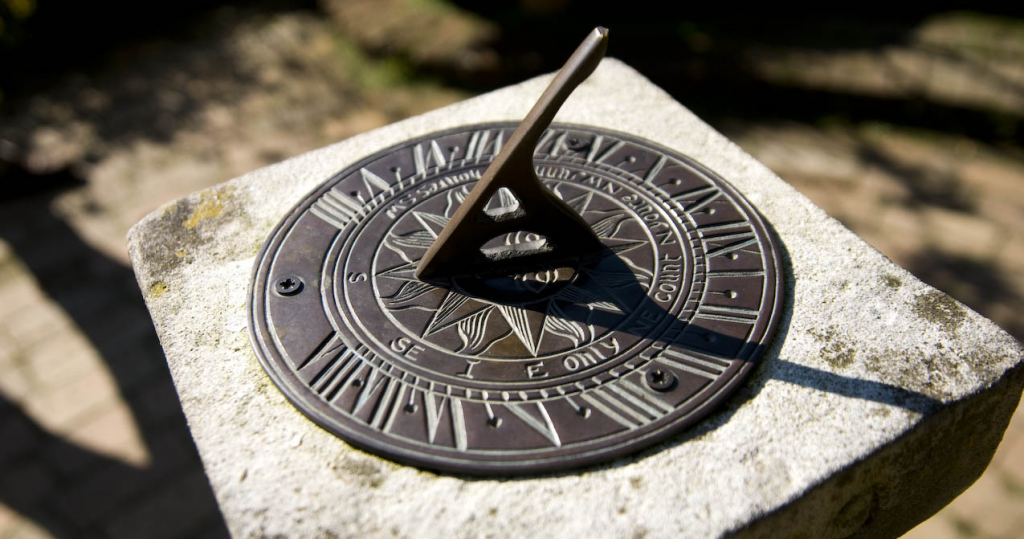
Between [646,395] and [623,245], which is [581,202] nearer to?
[623,245]

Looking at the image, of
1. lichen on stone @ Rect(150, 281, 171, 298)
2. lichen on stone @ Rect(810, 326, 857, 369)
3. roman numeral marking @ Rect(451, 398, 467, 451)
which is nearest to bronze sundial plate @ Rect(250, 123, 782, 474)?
roman numeral marking @ Rect(451, 398, 467, 451)

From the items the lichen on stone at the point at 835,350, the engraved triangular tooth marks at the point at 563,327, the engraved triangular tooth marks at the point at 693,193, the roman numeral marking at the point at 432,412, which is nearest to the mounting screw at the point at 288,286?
the roman numeral marking at the point at 432,412

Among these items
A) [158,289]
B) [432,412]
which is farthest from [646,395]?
[158,289]

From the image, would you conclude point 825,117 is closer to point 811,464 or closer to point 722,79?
point 722,79

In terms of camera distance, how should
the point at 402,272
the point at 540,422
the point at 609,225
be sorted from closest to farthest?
the point at 540,422
the point at 402,272
the point at 609,225

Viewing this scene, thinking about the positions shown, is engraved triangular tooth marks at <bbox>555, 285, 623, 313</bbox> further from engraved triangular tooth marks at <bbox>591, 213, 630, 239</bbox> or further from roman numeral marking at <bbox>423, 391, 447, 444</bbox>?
roman numeral marking at <bbox>423, 391, 447, 444</bbox>

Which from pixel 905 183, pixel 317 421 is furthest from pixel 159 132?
pixel 905 183

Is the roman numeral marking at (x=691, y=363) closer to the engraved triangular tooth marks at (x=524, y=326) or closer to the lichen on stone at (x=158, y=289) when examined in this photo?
the engraved triangular tooth marks at (x=524, y=326)
